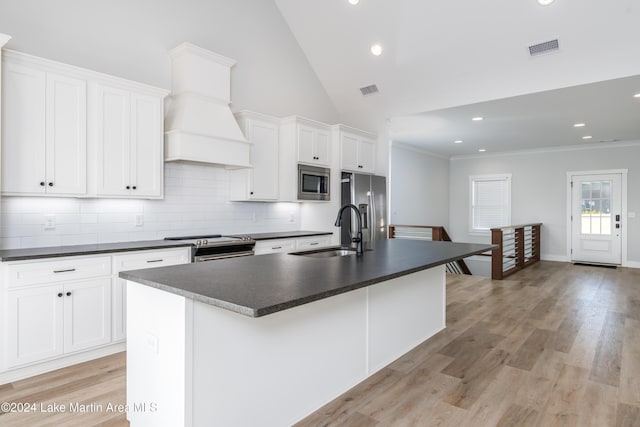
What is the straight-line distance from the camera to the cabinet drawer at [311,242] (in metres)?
4.93

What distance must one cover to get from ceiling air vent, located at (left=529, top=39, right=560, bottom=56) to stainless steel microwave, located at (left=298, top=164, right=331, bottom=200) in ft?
9.55

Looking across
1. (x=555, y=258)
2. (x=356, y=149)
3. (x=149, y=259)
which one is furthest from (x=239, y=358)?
(x=555, y=258)

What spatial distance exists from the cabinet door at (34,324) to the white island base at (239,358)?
124cm

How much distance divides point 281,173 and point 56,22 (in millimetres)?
2766

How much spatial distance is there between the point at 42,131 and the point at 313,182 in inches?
125

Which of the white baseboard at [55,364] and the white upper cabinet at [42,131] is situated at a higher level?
the white upper cabinet at [42,131]

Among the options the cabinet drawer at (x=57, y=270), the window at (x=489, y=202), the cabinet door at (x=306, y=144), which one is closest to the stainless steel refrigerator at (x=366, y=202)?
the cabinet door at (x=306, y=144)

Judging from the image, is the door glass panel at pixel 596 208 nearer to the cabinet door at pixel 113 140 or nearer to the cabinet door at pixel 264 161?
the cabinet door at pixel 264 161

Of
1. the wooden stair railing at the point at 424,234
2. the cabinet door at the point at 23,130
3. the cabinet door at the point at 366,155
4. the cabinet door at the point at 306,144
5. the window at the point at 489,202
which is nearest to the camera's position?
the cabinet door at the point at 23,130

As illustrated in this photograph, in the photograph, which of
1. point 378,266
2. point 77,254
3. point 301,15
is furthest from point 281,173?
point 378,266

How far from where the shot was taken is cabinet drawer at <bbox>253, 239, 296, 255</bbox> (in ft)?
14.2

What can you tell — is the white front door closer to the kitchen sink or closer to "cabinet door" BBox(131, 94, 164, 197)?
the kitchen sink

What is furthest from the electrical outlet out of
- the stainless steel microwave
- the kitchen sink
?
the stainless steel microwave

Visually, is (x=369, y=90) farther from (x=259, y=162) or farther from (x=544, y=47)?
(x=544, y=47)
